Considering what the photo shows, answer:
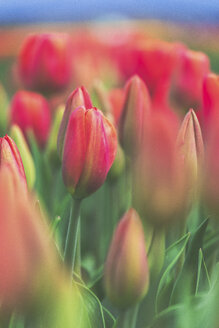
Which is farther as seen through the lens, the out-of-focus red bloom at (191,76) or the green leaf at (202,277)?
Result: the out-of-focus red bloom at (191,76)

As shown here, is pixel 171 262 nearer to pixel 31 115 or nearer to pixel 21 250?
pixel 21 250

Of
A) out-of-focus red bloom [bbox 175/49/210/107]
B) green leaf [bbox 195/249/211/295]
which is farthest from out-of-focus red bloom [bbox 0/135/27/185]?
out-of-focus red bloom [bbox 175/49/210/107]

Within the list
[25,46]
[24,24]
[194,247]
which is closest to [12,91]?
[24,24]

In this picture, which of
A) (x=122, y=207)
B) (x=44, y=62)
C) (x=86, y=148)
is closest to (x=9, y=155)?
(x=86, y=148)

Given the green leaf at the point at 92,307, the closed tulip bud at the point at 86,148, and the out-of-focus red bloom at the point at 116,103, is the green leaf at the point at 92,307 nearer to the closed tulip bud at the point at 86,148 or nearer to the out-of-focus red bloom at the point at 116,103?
the closed tulip bud at the point at 86,148

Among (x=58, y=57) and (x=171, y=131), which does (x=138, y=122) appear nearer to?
(x=171, y=131)

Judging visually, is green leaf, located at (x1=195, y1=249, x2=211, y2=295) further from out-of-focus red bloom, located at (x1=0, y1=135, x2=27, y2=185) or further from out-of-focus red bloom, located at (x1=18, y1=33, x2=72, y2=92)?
out-of-focus red bloom, located at (x1=18, y1=33, x2=72, y2=92)

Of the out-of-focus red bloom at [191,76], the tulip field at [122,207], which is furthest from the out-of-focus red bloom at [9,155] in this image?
the out-of-focus red bloom at [191,76]
